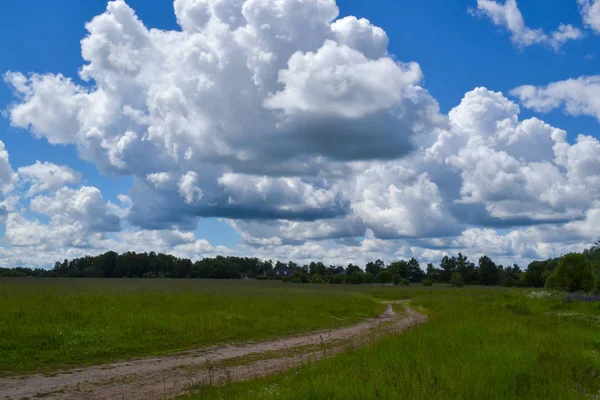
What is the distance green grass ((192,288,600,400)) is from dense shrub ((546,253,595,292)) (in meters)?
34.5

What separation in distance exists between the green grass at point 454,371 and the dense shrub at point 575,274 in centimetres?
3449

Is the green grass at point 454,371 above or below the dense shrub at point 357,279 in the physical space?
below

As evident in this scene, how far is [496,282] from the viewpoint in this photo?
160 m

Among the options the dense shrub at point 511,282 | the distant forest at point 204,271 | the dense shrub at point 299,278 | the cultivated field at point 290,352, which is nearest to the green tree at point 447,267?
the distant forest at point 204,271

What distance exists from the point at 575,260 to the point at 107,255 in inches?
4228

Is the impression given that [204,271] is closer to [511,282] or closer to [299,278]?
[299,278]

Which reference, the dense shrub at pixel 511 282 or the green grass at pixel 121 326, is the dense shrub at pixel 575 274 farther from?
the dense shrub at pixel 511 282

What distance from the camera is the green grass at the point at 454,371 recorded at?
28.6 feet

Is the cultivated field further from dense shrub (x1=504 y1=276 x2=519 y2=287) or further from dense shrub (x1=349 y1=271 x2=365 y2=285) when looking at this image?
dense shrub (x1=504 y1=276 x2=519 y2=287)

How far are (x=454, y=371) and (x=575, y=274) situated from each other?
142ft

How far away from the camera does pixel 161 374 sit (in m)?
14.0

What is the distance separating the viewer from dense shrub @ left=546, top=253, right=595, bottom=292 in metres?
46.4

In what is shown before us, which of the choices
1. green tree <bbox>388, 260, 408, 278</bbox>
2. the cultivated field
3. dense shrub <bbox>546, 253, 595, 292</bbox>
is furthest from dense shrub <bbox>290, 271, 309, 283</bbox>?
the cultivated field

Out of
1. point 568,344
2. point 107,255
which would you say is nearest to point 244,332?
point 568,344
